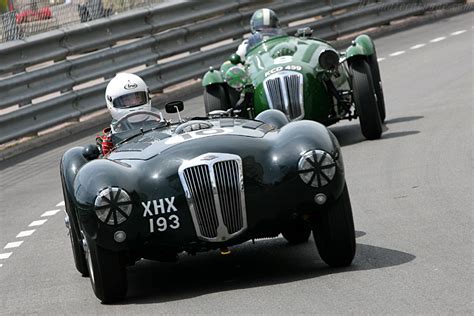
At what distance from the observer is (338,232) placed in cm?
779

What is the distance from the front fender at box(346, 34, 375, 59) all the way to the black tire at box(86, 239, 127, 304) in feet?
22.2

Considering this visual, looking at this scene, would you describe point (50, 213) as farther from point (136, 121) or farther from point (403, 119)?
point (403, 119)

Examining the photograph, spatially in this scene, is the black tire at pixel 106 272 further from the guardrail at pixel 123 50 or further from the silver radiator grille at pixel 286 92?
the guardrail at pixel 123 50

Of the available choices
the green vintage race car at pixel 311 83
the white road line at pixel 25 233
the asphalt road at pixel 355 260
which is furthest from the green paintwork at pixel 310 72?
the white road line at pixel 25 233

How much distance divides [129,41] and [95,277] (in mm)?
13477

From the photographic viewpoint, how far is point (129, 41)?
21.0 metres

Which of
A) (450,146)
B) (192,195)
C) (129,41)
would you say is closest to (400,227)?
(192,195)

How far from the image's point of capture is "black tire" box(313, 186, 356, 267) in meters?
7.79

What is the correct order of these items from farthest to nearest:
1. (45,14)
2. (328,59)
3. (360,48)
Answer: (45,14) → (360,48) → (328,59)

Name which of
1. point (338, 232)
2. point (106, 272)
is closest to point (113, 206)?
point (106, 272)

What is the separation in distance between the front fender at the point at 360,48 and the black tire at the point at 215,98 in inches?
62.7

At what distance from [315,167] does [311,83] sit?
6.02 m

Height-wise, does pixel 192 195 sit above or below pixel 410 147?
above

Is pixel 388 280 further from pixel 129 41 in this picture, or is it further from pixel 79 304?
pixel 129 41
